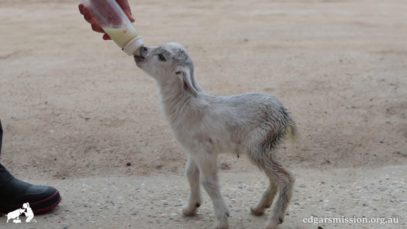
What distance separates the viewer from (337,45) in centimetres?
1003

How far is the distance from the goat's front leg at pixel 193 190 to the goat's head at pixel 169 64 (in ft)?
1.86

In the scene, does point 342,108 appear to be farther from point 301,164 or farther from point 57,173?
point 57,173

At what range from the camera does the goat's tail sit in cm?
441

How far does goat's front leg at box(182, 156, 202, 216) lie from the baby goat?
0.19ft

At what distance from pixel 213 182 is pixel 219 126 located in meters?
0.39

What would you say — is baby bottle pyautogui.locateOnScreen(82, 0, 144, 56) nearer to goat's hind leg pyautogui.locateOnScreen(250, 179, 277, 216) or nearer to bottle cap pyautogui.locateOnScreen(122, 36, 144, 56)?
bottle cap pyautogui.locateOnScreen(122, 36, 144, 56)

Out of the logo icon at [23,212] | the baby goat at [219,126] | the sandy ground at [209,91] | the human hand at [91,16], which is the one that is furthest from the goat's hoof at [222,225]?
the human hand at [91,16]

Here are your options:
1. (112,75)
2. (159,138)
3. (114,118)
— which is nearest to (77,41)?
(112,75)

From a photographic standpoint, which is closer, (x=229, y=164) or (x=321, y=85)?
(x=229, y=164)

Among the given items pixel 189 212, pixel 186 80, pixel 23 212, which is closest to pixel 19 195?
pixel 23 212

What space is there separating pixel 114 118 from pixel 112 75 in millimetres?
1855

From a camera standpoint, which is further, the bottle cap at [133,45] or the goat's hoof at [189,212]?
the goat's hoof at [189,212]

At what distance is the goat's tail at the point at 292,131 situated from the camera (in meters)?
4.41

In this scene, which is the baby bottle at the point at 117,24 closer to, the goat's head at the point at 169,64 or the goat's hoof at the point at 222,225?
the goat's head at the point at 169,64
